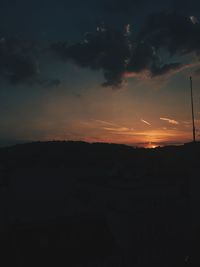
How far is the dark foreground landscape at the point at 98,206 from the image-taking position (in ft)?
52.4

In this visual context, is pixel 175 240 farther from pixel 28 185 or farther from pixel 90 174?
pixel 28 185

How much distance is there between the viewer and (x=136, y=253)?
20.2m

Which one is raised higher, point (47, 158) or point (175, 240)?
point (47, 158)

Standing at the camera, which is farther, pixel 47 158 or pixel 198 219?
pixel 47 158

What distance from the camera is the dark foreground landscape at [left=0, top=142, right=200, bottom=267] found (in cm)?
1596

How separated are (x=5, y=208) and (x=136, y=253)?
1646 cm

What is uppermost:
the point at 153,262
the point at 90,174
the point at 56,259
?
the point at 90,174

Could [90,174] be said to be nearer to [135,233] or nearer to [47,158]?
[47,158]

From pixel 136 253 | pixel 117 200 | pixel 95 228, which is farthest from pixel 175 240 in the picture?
pixel 95 228

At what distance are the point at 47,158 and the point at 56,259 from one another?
1171 inches

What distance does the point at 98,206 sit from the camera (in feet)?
94.3

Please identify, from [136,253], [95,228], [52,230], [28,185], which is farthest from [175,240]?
[28,185]

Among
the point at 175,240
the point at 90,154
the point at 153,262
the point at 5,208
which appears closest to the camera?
the point at 153,262

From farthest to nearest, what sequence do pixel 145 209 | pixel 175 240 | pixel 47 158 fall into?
pixel 47 158 < pixel 145 209 < pixel 175 240
